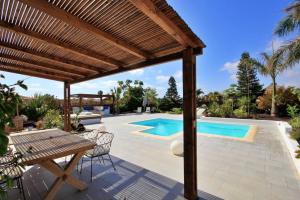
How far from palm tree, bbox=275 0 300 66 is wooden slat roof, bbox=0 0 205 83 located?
6939 mm

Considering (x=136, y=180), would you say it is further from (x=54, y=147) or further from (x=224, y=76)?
(x=224, y=76)

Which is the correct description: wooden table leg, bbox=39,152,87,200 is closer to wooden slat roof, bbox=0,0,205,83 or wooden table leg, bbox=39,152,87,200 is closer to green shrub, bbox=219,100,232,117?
wooden slat roof, bbox=0,0,205,83

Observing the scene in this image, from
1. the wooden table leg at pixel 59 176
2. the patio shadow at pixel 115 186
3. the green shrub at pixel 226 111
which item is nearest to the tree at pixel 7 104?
the wooden table leg at pixel 59 176

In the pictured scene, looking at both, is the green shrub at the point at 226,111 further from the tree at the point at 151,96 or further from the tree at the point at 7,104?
the tree at the point at 7,104

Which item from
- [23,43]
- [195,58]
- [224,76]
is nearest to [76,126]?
[23,43]

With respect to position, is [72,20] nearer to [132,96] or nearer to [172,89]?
[132,96]

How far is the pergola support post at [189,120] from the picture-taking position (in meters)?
2.70

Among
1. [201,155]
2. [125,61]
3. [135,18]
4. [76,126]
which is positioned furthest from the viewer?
[76,126]

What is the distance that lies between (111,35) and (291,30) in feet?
28.8

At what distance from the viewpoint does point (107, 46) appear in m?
3.15

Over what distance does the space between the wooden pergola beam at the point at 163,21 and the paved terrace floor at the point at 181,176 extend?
251cm

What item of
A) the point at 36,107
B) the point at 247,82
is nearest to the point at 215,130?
the point at 36,107

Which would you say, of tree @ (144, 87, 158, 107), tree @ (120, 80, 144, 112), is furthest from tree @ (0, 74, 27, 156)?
tree @ (144, 87, 158, 107)

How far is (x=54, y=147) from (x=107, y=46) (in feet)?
6.52
